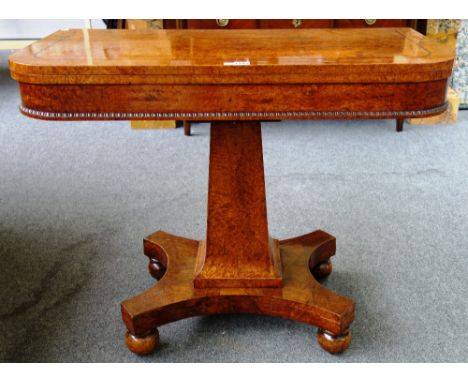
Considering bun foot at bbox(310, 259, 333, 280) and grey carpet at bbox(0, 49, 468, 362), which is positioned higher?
bun foot at bbox(310, 259, 333, 280)

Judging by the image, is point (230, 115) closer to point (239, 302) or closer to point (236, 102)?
point (236, 102)

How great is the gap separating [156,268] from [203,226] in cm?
38

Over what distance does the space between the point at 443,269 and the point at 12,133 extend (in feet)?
7.14

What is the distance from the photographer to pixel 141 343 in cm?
142

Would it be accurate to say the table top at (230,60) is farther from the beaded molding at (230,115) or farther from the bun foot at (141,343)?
the bun foot at (141,343)

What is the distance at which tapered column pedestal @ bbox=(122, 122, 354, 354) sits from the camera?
1391mm

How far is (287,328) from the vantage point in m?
1.53

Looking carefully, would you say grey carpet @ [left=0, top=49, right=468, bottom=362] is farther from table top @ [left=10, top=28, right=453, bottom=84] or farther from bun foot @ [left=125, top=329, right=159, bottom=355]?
table top @ [left=10, top=28, right=453, bottom=84]

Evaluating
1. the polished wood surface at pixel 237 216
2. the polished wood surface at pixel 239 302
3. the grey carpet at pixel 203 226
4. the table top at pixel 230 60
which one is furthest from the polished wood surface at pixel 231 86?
the grey carpet at pixel 203 226

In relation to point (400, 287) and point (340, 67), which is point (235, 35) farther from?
point (400, 287)

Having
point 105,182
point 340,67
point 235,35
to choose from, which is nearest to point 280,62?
point 340,67

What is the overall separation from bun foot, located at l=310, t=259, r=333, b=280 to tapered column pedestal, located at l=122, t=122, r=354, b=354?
17 cm

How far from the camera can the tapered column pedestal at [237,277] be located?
1.39 meters

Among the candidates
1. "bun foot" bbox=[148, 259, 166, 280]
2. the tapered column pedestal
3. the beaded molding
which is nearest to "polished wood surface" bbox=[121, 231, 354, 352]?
the tapered column pedestal
